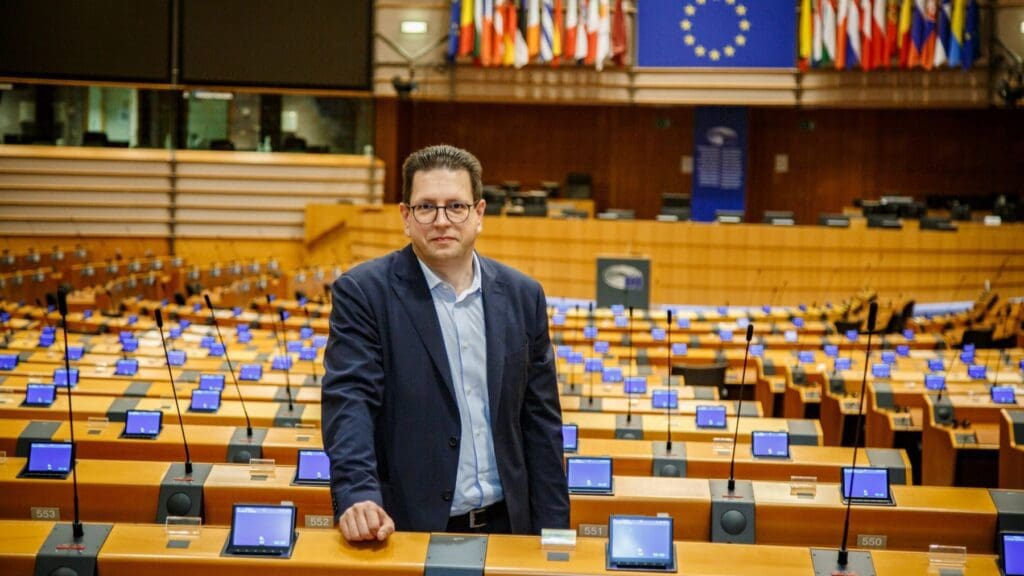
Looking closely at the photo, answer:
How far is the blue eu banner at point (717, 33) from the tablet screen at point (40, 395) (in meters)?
16.8

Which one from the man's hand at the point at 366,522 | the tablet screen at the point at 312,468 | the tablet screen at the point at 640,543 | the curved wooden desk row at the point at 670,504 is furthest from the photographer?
the tablet screen at the point at 312,468

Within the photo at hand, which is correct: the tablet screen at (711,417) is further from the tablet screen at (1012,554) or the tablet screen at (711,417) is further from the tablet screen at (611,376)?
the tablet screen at (1012,554)

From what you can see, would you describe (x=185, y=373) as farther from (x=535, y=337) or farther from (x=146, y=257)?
(x=146, y=257)

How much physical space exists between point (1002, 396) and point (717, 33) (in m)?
14.8

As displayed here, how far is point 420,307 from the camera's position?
3002mm

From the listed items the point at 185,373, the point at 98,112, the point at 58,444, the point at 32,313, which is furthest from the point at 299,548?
the point at 98,112

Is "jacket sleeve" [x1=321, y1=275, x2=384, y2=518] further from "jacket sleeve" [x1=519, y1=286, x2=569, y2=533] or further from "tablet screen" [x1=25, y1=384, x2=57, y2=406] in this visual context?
"tablet screen" [x1=25, y1=384, x2=57, y2=406]

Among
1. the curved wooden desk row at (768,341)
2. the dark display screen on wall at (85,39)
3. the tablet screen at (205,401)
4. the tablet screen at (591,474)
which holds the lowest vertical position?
the curved wooden desk row at (768,341)

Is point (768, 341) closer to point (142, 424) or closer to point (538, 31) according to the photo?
point (142, 424)

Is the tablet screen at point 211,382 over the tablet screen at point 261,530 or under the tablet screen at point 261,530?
under

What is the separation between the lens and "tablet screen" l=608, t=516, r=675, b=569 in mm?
2830

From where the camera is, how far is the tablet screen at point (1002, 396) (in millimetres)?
8742

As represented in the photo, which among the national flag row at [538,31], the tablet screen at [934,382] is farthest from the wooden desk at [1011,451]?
the national flag row at [538,31]

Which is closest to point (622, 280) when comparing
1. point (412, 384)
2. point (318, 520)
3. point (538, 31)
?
point (538, 31)
